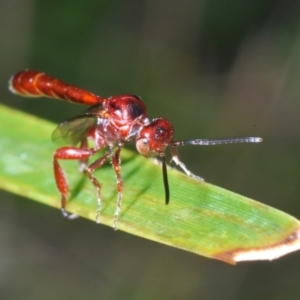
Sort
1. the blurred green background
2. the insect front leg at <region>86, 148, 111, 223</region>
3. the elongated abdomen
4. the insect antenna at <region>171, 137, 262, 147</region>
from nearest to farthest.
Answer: the insect antenna at <region>171, 137, 262, 147</region>
the insect front leg at <region>86, 148, 111, 223</region>
the elongated abdomen
the blurred green background

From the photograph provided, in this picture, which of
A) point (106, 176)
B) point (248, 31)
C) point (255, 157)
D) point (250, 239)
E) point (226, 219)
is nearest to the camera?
point (250, 239)

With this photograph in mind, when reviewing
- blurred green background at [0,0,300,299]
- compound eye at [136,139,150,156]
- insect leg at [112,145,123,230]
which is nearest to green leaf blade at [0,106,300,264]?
insect leg at [112,145,123,230]

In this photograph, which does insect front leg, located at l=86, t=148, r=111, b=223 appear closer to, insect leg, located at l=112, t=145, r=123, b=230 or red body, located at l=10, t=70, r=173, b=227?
red body, located at l=10, t=70, r=173, b=227

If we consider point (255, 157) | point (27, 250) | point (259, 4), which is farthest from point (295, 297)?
point (259, 4)

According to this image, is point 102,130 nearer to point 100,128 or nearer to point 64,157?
point 100,128

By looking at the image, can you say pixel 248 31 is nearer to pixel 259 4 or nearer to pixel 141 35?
pixel 259 4

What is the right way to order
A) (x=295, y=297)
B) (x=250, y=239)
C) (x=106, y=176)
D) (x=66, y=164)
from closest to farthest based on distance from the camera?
1. (x=250, y=239)
2. (x=106, y=176)
3. (x=66, y=164)
4. (x=295, y=297)
